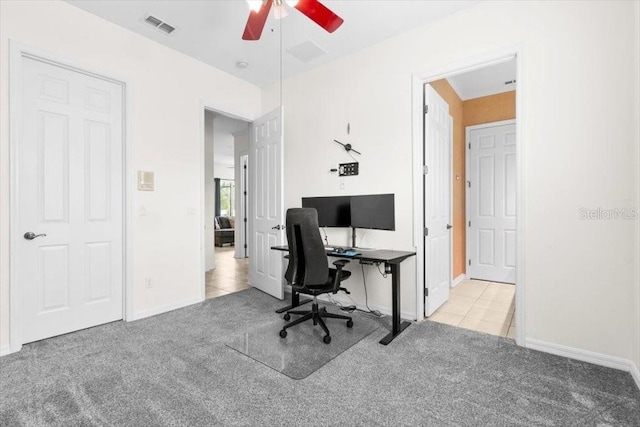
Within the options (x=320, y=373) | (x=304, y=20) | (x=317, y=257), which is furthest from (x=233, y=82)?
(x=320, y=373)

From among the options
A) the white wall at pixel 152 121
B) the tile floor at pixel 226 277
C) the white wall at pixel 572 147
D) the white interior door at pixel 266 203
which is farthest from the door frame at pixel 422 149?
the tile floor at pixel 226 277

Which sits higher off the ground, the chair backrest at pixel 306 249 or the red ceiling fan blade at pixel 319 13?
the red ceiling fan blade at pixel 319 13

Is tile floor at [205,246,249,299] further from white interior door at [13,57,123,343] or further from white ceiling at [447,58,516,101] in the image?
white ceiling at [447,58,516,101]

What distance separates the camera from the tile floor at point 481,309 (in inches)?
115

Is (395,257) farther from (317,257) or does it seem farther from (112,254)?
(112,254)

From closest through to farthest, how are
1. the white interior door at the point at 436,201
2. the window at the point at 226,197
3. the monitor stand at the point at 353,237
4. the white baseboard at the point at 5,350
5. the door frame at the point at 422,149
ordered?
the white baseboard at the point at 5,350
the door frame at the point at 422,149
the white interior door at the point at 436,201
the monitor stand at the point at 353,237
the window at the point at 226,197

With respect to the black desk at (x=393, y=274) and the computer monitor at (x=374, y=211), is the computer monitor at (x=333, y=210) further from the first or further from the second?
the black desk at (x=393, y=274)

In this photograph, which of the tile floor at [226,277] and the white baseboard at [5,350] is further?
the tile floor at [226,277]

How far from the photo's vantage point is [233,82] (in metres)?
4.11

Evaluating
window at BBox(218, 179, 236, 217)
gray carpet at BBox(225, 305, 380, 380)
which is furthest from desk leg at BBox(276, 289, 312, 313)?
window at BBox(218, 179, 236, 217)

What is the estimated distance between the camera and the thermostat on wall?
3172 millimetres

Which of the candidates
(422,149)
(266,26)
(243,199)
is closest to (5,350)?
(266,26)

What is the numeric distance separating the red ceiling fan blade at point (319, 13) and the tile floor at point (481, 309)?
9.05 ft

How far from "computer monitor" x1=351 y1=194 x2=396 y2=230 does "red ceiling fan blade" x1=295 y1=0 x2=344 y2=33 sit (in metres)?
1.56
